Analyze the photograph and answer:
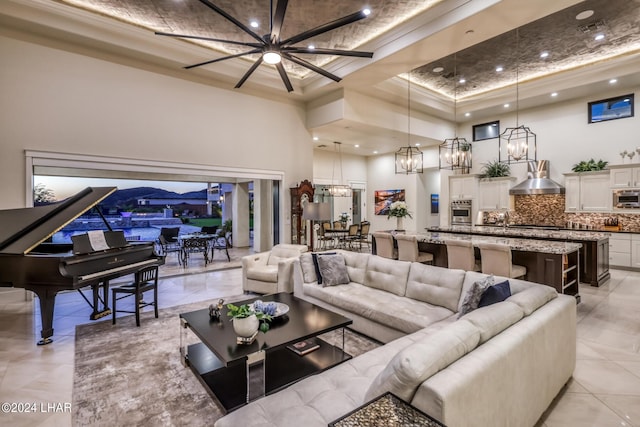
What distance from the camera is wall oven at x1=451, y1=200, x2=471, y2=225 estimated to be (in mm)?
9531

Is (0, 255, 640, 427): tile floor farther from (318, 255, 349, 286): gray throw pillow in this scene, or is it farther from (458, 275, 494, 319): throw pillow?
(318, 255, 349, 286): gray throw pillow

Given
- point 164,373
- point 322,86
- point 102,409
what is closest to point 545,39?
point 322,86

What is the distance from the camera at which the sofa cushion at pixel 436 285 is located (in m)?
3.19

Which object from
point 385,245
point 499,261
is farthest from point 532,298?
point 385,245

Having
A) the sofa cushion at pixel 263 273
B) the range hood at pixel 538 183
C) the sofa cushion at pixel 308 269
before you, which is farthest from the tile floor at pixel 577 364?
the range hood at pixel 538 183

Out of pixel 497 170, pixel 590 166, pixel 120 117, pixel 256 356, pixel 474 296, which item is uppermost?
pixel 120 117

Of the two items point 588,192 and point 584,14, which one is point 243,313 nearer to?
point 584,14

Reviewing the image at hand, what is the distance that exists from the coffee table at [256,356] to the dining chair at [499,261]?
9.00ft

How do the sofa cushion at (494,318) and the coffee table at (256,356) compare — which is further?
the coffee table at (256,356)

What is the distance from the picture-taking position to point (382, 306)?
10.9 feet

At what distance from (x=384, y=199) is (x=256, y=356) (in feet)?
35.1

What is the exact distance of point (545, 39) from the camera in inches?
224

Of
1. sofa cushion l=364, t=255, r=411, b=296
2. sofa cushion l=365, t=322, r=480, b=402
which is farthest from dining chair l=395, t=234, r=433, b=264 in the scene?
sofa cushion l=365, t=322, r=480, b=402

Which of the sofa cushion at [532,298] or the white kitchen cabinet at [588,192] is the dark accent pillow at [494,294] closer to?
the sofa cushion at [532,298]
